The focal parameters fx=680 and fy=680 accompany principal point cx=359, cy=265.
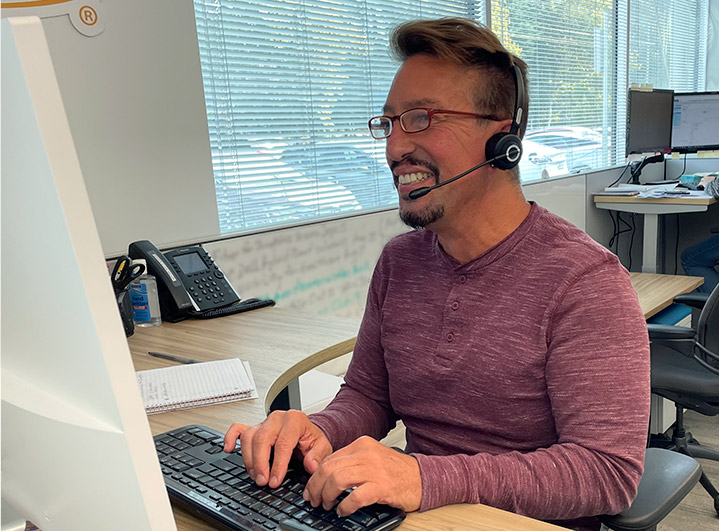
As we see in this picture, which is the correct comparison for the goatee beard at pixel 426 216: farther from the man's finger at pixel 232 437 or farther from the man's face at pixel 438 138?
the man's finger at pixel 232 437

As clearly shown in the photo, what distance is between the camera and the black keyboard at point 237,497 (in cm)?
69

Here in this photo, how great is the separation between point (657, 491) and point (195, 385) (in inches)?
29.8

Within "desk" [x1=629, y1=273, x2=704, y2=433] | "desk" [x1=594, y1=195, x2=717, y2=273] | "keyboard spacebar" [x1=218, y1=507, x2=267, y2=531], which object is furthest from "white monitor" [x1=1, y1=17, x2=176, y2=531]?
"desk" [x1=594, y1=195, x2=717, y2=273]

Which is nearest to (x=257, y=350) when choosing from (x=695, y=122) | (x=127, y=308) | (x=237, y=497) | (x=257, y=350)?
(x=257, y=350)

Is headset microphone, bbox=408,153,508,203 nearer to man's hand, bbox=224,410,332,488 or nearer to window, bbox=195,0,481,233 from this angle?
man's hand, bbox=224,410,332,488

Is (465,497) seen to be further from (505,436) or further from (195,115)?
(195,115)

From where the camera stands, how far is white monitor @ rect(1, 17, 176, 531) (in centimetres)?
34

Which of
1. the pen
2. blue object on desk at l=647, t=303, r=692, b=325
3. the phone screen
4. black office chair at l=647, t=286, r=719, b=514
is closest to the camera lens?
the pen

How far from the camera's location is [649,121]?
4047 millimetres

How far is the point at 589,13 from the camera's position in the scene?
4.16 m

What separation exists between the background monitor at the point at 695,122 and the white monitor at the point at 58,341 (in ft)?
14.4

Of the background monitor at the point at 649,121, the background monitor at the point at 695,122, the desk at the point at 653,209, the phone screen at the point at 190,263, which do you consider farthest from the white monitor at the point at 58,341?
the background monitor at the point at 695,122

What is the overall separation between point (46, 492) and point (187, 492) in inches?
12.4

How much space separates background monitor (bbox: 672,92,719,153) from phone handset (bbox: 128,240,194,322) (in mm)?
3497
